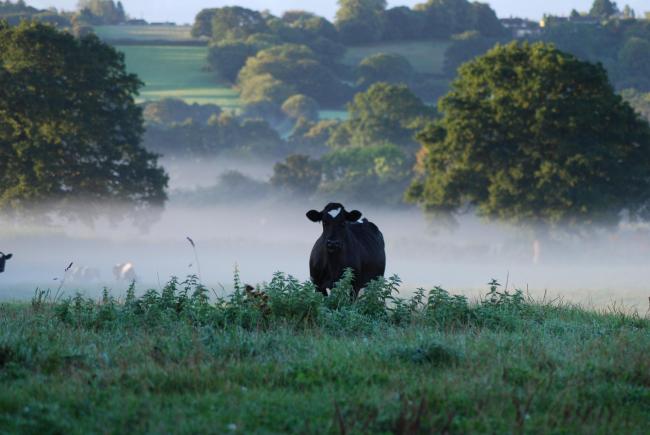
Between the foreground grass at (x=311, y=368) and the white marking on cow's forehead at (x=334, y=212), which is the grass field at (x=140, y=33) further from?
the foreground grass at (x=311, y=368)

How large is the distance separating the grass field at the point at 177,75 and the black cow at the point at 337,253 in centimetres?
12684

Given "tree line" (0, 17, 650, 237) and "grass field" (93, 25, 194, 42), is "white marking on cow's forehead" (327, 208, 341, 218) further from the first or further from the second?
"grass field" (93, 25, 194, 42)

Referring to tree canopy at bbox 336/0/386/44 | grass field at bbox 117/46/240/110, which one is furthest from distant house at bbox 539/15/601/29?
grass field at bbox 117/46/240/110

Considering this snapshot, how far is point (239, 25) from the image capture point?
17988 cm

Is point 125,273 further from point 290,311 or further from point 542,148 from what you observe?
point 290,311

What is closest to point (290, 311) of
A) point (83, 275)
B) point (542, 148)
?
point (83, 275)

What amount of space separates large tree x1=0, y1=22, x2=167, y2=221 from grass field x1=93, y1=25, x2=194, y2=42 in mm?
119872

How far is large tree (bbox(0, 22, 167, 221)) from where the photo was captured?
169ft

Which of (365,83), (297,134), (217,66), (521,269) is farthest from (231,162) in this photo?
(521,269)

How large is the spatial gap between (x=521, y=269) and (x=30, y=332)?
138 ft

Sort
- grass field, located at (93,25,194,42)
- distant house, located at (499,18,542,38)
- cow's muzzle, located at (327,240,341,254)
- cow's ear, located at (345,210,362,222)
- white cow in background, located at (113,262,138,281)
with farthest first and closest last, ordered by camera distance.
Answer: distant house, located at (499,18,542,38) < grass field, located at (93,25,194,42) < white cow in background, located at (113,262,138,281) < cow's ear, located at (345,210,362,222) < cow's muzzle, located at (327,240,341,254)

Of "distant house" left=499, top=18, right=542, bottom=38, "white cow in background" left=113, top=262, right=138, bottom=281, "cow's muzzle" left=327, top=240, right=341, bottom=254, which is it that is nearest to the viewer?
"cow's muzzle" left=327, top=240, right=341, bottom=254

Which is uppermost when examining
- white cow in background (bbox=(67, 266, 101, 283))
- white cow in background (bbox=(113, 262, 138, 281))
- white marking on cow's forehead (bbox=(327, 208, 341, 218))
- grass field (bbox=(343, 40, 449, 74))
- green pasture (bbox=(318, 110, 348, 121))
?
white marking on cow's forehead (bbox=(327, 208, 341, 218))

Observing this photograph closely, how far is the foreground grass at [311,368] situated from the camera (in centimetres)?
907
